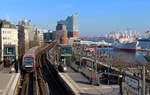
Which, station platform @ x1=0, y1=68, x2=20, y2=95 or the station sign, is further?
station platform @ x1=0, y1=68, x2=20, y2=95

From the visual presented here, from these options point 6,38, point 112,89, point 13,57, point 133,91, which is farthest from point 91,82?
point 6,38

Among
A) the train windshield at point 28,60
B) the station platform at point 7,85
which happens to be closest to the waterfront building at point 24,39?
the train windshield at point 28,60

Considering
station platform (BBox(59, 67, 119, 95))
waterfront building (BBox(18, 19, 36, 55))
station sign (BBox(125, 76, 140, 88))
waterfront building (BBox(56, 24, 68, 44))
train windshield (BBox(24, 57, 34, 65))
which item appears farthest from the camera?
waterfront building (BBox(56, 24, 68, 44))

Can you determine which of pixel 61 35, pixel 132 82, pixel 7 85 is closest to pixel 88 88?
pixel 132 82

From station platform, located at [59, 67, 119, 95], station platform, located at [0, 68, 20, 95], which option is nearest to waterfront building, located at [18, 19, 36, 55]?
station platform, located at [0, 68, 20, 95]

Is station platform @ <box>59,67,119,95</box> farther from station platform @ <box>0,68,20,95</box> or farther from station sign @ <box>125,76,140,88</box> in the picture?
station platform @ <box>0,68,20,95</box>

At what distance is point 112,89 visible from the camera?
40.8 ft

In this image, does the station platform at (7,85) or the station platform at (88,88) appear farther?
the station platform at (7,85)

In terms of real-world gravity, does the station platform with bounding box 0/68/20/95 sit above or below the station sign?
below

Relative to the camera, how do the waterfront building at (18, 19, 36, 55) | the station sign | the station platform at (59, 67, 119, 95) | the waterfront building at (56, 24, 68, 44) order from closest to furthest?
the station sign → the station platform at (59, 67, 119, 95) → the waterfront building at (18, 19, 36, 55) → the waterfront building at (56, 24, 68, 44)

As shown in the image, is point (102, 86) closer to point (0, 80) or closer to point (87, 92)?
point (87, 92)

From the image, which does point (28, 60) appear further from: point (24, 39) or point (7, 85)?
point (24, 39)

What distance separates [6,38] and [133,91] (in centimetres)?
3684

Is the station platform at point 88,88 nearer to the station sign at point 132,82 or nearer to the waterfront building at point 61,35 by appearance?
the station sign at point 132,82
